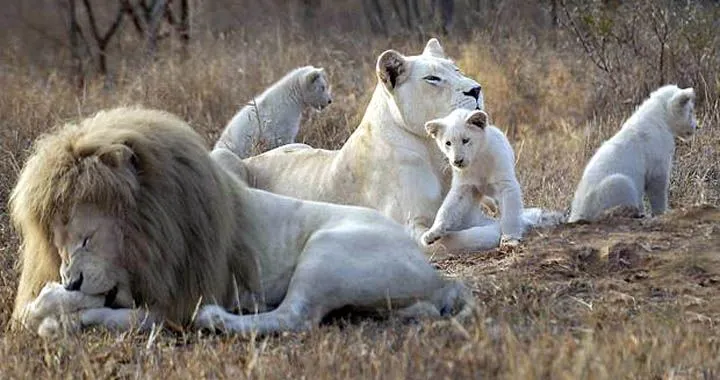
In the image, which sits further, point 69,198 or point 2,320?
point 2,320

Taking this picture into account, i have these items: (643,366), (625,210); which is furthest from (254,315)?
(625,210)

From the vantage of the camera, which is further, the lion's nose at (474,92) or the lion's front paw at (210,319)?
the lion's nose at (474,92)

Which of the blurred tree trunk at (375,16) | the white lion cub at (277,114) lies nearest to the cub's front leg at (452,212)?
the white lion cub at (277,114)

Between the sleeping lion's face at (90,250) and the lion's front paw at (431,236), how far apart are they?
2.03m

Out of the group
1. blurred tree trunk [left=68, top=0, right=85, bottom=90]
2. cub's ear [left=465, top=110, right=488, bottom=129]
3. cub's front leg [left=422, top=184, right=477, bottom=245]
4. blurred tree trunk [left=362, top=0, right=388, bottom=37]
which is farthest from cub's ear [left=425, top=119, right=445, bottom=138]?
blurred tree trunk [left=362, top=0, right=388, bottom=37]

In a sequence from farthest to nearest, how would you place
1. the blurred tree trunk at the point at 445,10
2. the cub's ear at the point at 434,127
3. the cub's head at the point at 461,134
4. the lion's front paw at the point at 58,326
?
the blurred tree trunk at the point at 445,10
the cub's ear at the point at 434,127
the cub's head at the point at 461,134
the lion's front paw at the point at 58,326

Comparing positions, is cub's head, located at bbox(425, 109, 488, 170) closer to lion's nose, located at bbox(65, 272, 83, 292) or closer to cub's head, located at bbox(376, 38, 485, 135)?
cub's head, located at bbox(376, 38, 485, 135)

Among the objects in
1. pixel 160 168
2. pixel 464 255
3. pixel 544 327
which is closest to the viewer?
pixel 544 327

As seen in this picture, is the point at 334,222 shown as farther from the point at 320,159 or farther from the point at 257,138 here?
the point at 257,138

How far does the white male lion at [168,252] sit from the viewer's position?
16.5ft

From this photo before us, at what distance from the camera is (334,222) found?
5.55 meters

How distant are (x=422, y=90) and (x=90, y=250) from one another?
265 cm

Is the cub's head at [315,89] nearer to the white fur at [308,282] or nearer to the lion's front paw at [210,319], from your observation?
the white fur at [308,282]

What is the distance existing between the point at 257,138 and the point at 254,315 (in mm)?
4475
